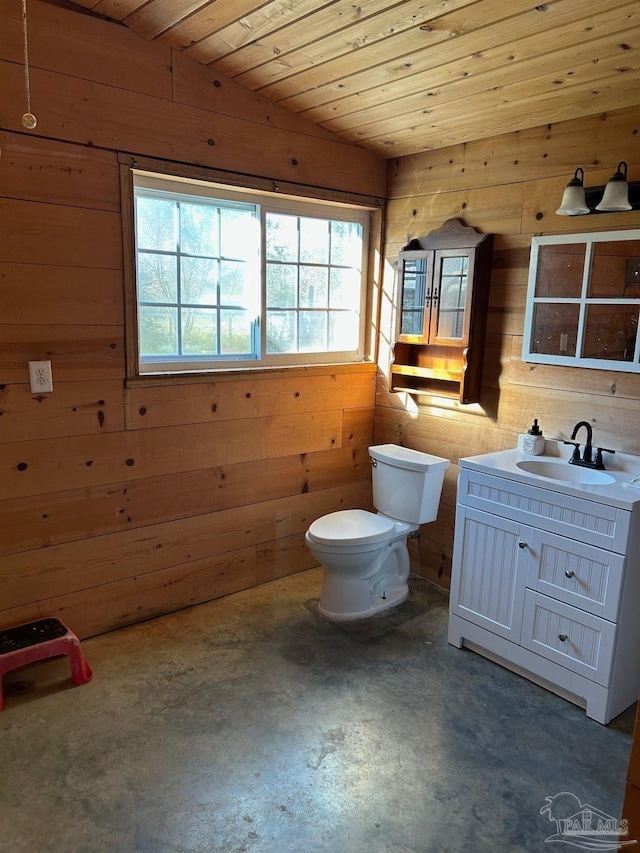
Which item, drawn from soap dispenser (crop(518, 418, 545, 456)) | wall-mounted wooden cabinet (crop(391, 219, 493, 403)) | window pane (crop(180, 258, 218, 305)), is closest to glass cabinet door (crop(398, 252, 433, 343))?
wall-mounted wooden cabinet (crop(391, 219, 493, 403))

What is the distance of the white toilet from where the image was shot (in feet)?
9.18

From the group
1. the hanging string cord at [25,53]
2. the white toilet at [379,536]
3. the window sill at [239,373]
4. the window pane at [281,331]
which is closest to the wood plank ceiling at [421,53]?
the hanging string cord at [25,53]

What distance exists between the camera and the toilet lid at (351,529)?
275 cm

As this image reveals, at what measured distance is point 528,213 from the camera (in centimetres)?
274

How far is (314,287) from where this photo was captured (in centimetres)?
329

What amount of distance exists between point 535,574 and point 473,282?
4.35 ft

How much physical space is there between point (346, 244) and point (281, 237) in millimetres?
453

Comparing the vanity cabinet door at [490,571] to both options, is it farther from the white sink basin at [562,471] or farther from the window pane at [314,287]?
the window pane at [314,287]

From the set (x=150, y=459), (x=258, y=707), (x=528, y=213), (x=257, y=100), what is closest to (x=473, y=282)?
(x=528, y=213)

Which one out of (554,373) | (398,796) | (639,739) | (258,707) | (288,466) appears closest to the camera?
(639,739)

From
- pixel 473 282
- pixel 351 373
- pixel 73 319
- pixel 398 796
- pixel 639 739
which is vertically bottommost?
pixel 398 796

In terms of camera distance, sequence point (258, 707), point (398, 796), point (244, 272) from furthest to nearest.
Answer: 1. point (244, 272)
2. point (258, 707)
3. point (398, 796)

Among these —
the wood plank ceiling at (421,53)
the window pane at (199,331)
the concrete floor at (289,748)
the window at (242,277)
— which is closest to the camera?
the concrete floor at (289,748)

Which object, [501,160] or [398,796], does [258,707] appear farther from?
[501,160]
